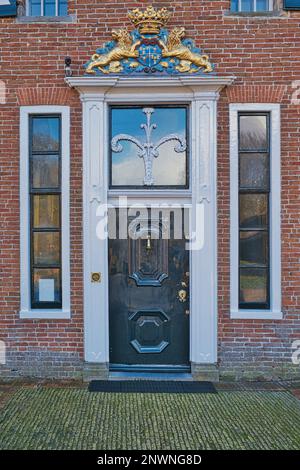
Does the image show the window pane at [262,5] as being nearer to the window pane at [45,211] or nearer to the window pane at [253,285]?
the window pane at [253,285]

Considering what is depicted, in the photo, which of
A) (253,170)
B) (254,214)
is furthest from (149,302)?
(253,170)

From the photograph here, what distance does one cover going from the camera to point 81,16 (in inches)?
206

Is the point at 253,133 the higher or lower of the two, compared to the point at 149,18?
lower

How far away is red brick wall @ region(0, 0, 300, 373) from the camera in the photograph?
17.1ft

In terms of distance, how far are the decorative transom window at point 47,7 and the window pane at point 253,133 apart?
9.29ft

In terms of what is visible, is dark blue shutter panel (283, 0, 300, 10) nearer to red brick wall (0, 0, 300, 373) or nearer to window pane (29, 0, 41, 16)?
red brick wall (0, 0, 300, 373)

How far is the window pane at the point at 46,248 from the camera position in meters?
5.39

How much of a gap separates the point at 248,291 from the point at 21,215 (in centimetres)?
318

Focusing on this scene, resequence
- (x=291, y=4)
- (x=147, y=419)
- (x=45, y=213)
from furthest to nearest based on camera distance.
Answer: (x=45, y=213) → (x=291, y=4) → (x=147, y=419)

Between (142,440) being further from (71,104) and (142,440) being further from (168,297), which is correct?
(71,104)

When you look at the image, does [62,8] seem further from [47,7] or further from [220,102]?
[220,102]

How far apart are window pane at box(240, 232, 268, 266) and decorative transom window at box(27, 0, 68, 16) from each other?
387cm

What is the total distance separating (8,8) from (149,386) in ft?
17.2

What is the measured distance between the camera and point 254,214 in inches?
210
